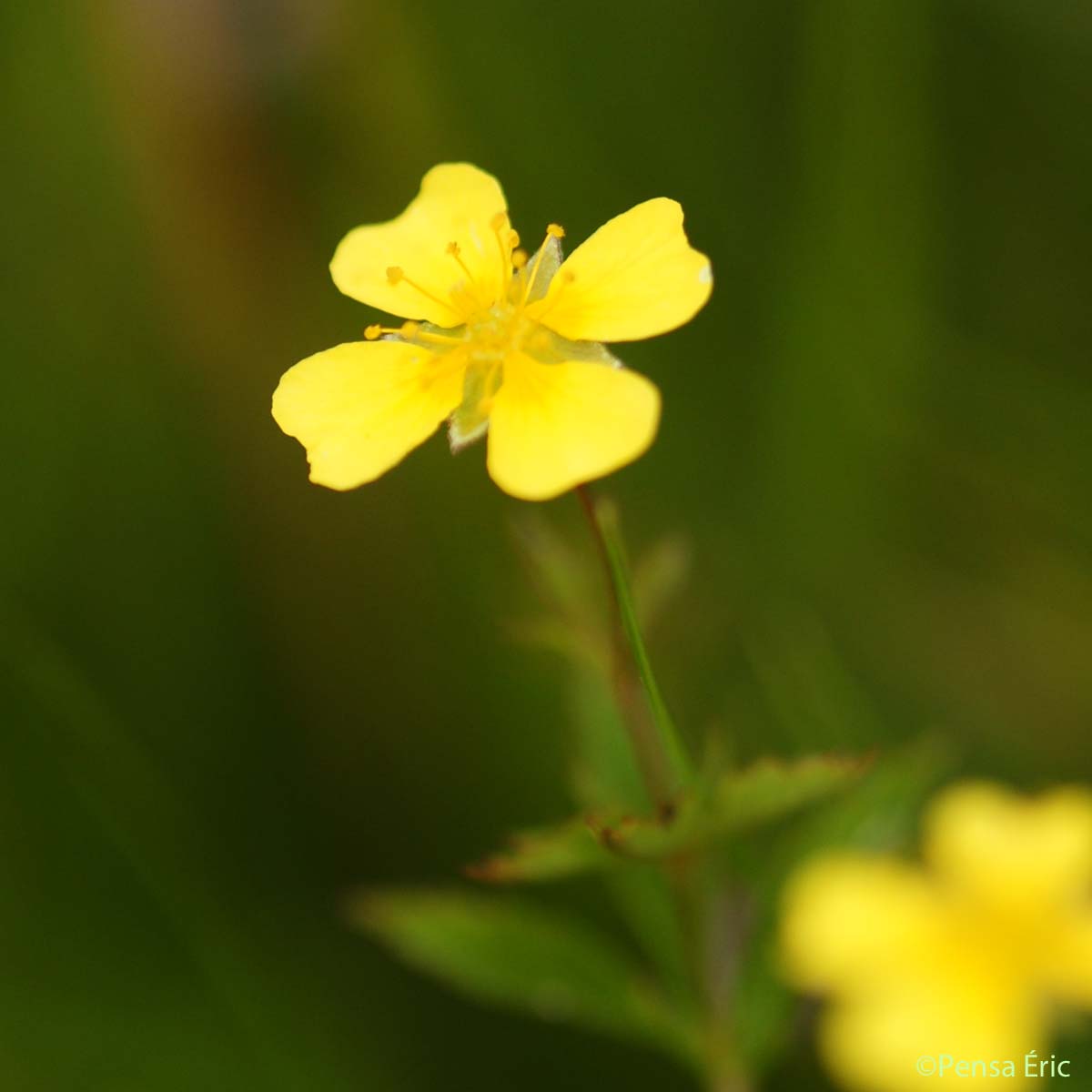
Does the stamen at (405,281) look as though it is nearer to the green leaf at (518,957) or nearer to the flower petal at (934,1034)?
the green leaf at (518,957)

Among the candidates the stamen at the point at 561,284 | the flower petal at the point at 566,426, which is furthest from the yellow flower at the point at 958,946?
the stamen at the point at 561,284

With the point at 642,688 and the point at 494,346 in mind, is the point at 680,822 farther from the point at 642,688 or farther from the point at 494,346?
the point at 494,346

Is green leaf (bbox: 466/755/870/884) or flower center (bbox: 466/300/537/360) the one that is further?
flower center (bbox: 466/300/537/360)

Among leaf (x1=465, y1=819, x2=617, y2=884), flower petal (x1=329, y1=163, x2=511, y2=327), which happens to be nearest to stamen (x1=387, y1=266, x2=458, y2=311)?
flower petal (x1=329, y1=163, x2=511, y2=327)

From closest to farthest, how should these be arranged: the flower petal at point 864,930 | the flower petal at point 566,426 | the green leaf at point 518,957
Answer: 1. the flower petal at point 864,930
2. the flower petal at point 566,426
3. the green leaf at point 518,957

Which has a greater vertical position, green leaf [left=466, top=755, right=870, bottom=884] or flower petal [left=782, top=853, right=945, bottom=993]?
green leaf [left=466, top=755, right=870, bottom=884]

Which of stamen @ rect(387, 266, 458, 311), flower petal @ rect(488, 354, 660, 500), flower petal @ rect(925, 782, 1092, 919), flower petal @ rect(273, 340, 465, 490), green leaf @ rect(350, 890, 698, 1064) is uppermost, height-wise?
stamen @ rect(387, 266, 458, 311)

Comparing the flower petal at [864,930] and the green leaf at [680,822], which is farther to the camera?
the green leaf at [680,822]

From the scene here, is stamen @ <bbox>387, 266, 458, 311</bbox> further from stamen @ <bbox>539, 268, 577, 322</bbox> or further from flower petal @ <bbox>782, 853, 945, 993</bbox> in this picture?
flower petal @ <bbox>782, 853, 945, 993</bbox>
